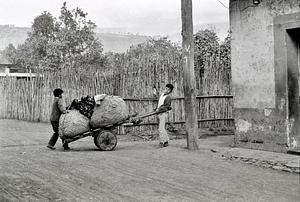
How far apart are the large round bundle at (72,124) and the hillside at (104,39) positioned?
157 m

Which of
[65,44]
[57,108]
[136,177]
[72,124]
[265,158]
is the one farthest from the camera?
[65,44]

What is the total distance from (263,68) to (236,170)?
292 centimetres

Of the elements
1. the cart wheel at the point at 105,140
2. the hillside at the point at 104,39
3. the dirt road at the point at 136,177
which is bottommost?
the dirt road at the point at 136,177

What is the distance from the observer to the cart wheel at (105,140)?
10071 millimetres

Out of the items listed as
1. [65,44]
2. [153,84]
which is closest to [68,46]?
[65,44]

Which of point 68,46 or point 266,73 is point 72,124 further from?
point 68,46

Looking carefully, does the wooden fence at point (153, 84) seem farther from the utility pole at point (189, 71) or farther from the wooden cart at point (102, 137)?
the utility pole at point (189, 71)

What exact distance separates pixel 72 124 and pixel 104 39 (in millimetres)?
176935

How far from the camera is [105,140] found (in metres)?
10.1

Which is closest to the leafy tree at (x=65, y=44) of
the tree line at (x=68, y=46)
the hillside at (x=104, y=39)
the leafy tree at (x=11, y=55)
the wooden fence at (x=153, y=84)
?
the tree line at (x=68, y=46)

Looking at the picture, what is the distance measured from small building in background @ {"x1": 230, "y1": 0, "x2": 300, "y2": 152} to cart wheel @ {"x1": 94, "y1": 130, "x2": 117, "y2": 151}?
3047mm

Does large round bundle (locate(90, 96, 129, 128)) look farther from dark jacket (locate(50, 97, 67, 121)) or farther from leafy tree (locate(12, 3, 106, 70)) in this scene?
leafy tree (locate(12, 3, 106, 70))

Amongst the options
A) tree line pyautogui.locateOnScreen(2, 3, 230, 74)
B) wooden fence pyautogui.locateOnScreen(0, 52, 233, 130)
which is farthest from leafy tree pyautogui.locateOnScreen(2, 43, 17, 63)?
wooden fence pyautogui.locateOnScreen(0, 52, 233, 130)

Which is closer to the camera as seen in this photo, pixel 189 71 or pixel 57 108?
pixel 189 71
